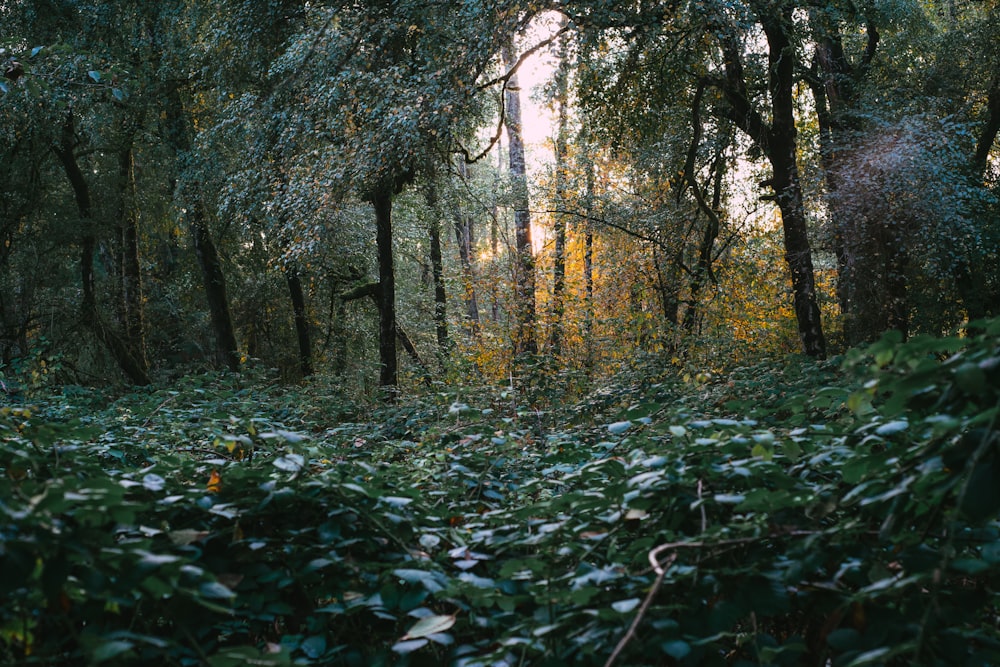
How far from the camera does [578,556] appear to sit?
7.79ft

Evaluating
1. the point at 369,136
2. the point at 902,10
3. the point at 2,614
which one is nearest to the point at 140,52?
the point at 369,136

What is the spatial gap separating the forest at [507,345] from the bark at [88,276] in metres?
0.06

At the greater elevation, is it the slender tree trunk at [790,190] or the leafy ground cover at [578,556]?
the slender tree trunk at [790,190]

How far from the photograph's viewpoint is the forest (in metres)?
1.87

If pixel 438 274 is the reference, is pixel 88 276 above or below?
below

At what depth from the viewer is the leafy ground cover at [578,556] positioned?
167 centimetres

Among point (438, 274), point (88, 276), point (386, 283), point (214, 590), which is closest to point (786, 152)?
point (386, 283)

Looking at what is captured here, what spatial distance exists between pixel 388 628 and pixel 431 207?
15.3 m

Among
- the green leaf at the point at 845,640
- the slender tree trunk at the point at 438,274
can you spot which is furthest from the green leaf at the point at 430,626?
the slender tree trunk at the point at 438,274

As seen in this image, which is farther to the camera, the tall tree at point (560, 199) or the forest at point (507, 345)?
the tall tree at point (560, 199)

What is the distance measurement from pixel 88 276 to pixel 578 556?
13801 millimetres

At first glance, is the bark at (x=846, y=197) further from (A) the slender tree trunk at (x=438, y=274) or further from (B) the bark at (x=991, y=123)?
(A) the slender tree trunk at (x=438, y=274)

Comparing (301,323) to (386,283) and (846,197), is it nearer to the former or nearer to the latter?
(386,283)

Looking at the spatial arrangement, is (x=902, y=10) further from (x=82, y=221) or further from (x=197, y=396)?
(x=82, y=221)
